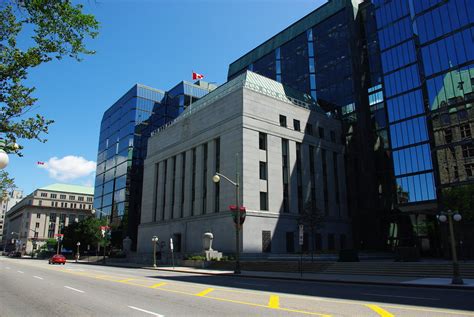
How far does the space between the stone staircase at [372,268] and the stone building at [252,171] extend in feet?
25.4

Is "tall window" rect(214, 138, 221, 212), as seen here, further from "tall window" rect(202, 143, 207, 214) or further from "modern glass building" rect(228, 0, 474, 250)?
"modern glass building" rect(228, 0, 474, 250)

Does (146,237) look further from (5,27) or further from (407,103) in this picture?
(5,27)

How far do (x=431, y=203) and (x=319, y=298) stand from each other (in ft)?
126

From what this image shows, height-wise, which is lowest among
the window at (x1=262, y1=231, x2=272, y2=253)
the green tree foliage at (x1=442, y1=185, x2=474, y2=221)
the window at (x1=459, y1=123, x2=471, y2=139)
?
the window at (x1=262, y1=231, x2=272, y2=253)

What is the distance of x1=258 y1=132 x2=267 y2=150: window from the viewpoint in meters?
47.4

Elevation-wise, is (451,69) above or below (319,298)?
above

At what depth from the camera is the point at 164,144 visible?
6181 centimetres

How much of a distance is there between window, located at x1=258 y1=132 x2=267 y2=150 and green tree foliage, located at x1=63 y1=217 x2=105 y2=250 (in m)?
41.8

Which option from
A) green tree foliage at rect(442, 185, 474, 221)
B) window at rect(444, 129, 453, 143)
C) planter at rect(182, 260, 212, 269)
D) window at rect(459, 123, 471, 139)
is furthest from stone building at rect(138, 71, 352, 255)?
window at rect(459, 123, 471, 139)

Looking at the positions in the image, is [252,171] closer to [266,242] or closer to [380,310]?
[266,242]

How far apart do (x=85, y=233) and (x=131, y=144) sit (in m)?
23.5

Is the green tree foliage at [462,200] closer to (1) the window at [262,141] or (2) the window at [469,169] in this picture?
(2) the window at [469,169]

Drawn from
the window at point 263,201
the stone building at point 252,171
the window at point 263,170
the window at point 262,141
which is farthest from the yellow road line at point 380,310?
the window at point 262,141

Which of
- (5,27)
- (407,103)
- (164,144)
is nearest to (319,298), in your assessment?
(5,27)
